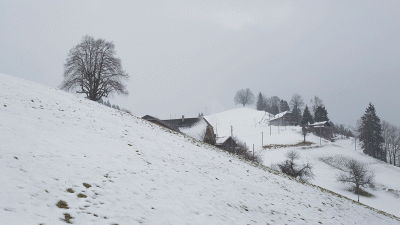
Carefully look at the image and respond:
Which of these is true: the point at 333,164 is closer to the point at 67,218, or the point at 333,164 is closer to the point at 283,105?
the point at 67,218

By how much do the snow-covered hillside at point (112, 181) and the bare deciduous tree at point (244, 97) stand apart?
463 feet

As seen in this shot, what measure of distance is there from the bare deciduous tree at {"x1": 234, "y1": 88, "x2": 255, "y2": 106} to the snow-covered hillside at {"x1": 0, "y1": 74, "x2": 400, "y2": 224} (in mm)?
141193

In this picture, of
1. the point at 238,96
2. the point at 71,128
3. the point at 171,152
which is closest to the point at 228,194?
the point at 171,152

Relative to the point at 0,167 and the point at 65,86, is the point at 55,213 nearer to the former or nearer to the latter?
the point at 0,167

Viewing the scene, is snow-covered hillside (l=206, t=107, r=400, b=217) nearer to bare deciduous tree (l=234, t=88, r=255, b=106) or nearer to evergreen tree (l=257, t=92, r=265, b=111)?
bare deciduous tree (l=234, t=88, r=255, b=106)

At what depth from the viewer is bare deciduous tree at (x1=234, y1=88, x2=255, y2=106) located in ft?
502

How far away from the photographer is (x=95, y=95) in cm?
3166

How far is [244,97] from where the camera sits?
6053 inches

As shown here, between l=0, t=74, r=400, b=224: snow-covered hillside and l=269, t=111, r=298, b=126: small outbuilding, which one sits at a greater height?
l=269, t=111, r=298, b=126: small outbuilding

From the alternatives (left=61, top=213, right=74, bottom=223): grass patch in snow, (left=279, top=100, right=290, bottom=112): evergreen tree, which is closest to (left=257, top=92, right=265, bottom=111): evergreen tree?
(left=279, top=100, right=290, bottom=112): evergreen tree

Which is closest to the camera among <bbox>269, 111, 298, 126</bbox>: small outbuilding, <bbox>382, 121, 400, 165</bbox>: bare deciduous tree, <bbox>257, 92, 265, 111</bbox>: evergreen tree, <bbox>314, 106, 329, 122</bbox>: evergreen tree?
<bbox>382, 121, 400, 165</bbox>: bare deciduous tree

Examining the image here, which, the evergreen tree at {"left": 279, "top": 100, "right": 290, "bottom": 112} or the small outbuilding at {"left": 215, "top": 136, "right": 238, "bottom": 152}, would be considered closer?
the small outbuilding at {"left": 215, "top": 136, "right": 238, "bottom": 152}

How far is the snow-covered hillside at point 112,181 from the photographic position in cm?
496

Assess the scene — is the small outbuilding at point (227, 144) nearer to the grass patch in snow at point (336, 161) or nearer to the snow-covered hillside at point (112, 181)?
the grass patch in snow at point (336, 161)
